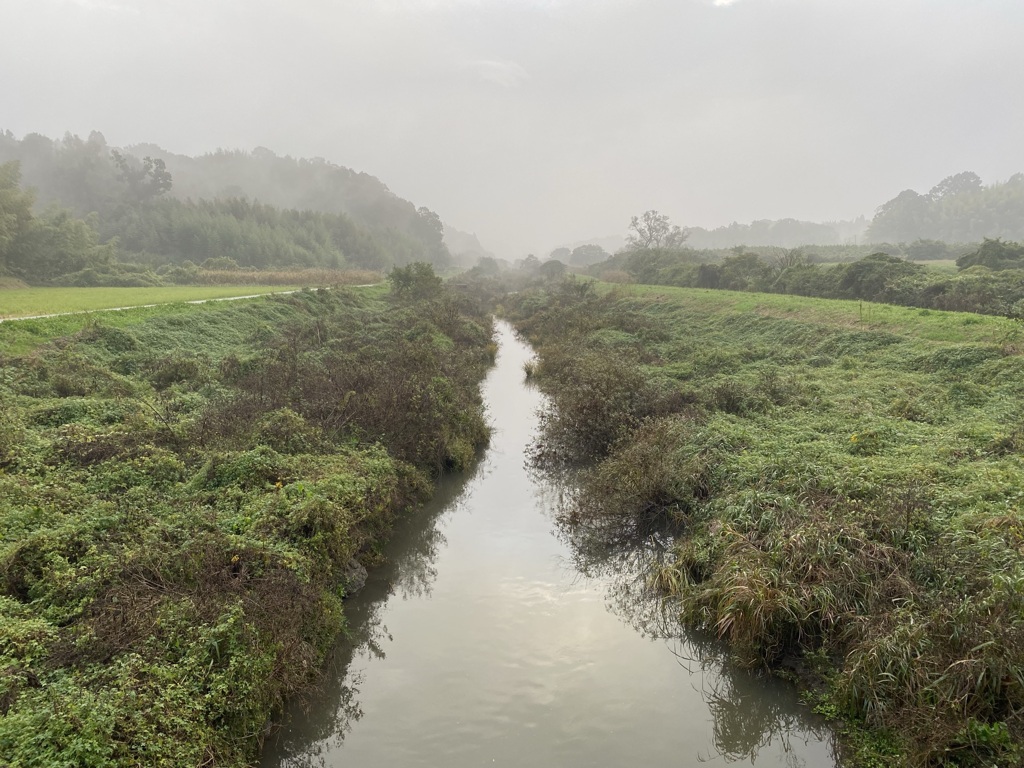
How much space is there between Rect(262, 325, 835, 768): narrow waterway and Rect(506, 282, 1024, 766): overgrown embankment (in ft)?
2.17

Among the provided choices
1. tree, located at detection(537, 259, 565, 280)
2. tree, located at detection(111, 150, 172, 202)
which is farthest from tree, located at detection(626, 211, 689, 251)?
tree, located at detection(111, 150, 172, 202)

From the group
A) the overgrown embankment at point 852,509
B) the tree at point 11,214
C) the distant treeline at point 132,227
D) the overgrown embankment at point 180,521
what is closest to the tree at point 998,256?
the overgrown embankment at point 852,509

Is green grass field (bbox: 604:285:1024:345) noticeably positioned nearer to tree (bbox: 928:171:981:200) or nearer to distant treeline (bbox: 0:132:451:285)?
distant treeline (bbox: 0:132:451:285)

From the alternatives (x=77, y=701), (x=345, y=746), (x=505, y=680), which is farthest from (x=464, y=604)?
(x=77, y=701)

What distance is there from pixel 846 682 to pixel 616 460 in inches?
245

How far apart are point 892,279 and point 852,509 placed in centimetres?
2601

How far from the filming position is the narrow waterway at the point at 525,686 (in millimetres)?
6539

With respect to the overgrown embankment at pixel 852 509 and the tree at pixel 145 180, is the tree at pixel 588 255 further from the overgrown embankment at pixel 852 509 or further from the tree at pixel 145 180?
the overgrown embankment at pixel 852 509

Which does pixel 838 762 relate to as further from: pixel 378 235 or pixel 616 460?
pixel 378 235

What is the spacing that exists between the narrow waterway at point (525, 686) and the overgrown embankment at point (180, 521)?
733mm

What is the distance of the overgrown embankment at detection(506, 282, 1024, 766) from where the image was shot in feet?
18.6

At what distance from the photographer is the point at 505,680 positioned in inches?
300

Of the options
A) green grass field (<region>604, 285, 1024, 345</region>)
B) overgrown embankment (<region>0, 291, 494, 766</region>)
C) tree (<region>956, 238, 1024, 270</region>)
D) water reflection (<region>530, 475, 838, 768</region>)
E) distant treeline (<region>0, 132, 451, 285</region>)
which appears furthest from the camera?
distant treeline (<region>0, 132, 451, 285</region>)

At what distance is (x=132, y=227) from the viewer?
6856cm
